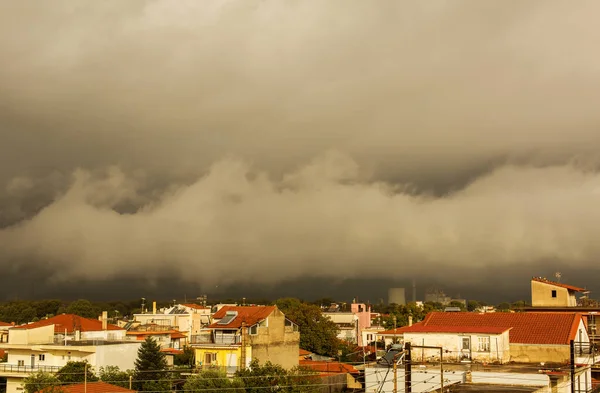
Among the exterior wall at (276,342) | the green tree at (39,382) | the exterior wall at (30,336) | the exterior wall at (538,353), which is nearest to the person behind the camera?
the exterior wall at (538,353)

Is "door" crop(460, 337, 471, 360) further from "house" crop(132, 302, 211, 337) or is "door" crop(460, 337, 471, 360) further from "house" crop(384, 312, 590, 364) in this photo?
"house" crop(132, 302, 211, 337)

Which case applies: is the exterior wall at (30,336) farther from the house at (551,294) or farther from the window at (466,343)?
the house at (551,294)

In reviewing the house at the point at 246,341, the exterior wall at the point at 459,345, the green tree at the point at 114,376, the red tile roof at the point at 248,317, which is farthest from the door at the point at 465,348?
the green tree at the point at 114,376

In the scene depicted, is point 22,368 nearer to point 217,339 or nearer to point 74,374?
point 74,374

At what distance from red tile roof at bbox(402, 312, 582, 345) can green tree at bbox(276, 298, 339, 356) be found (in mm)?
41323

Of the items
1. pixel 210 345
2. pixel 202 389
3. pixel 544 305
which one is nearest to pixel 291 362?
pixel 210 345

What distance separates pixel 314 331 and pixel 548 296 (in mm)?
35174

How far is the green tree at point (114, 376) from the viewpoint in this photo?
194ft

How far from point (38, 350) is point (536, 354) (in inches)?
1816

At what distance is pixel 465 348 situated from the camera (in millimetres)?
48188

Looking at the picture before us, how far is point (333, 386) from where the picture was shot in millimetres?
67125

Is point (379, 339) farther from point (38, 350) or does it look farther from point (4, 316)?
point (4, 316)

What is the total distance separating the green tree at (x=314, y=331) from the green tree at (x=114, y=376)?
3681 centimetres

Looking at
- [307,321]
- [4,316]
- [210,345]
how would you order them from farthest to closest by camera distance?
[4,316] → [307,321] → [210,345]
